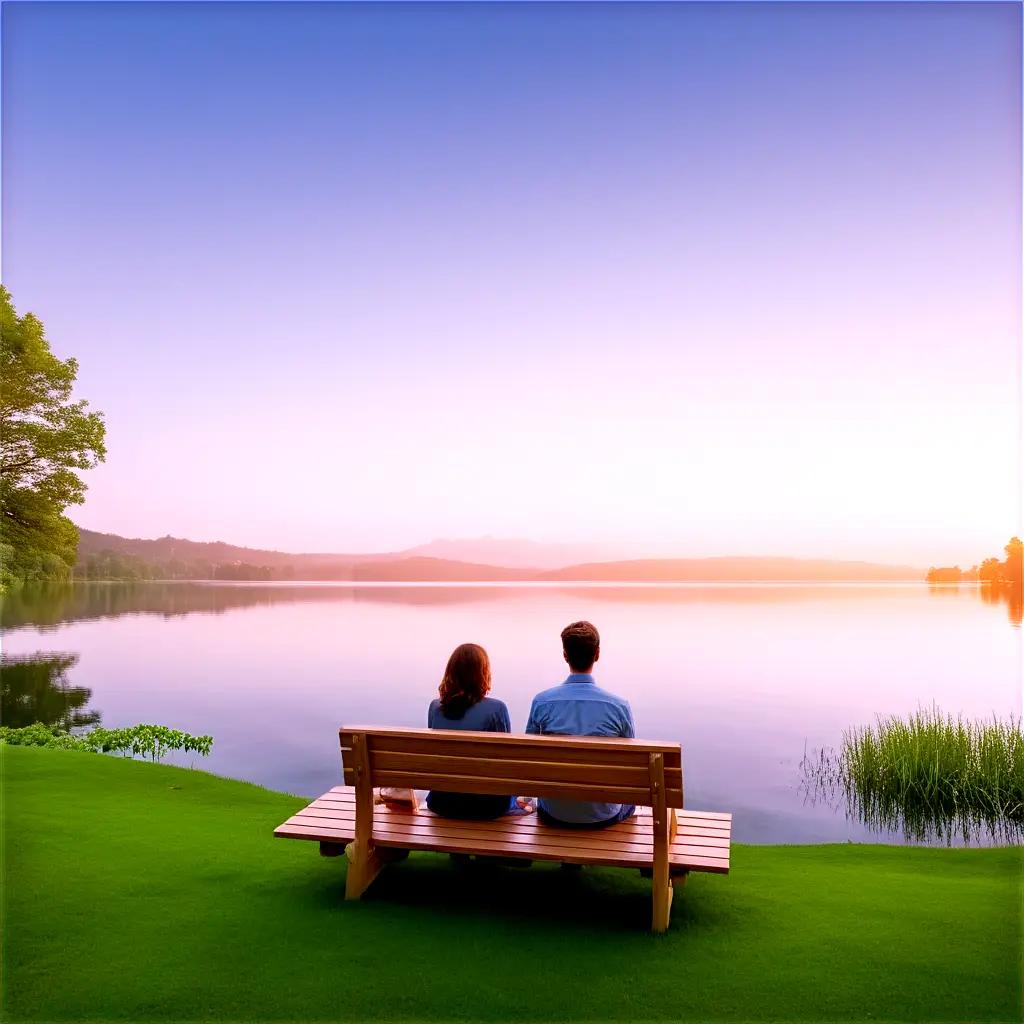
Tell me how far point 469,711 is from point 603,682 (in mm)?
24905

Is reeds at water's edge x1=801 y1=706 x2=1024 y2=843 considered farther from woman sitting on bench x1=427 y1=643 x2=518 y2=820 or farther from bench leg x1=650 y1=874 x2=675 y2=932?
woman sitting on bench x1=427 y1=643 x2=518 y2=820

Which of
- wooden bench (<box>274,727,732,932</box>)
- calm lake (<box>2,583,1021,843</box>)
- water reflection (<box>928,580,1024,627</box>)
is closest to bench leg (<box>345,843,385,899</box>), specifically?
wooden bench (<box>274,727,732,932</box>)

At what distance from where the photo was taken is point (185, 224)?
111 feet

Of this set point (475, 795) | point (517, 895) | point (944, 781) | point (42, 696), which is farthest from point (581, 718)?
point (42, 696)

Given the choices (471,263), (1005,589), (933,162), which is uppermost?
(471,263)

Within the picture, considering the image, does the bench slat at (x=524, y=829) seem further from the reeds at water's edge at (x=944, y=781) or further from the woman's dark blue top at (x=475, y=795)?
the reeds at water's edge at (x=944, y=781)

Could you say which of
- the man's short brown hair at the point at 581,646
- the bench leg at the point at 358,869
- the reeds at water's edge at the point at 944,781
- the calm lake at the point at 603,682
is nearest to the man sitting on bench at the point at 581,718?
the man's short brown hair at the point at 581,646

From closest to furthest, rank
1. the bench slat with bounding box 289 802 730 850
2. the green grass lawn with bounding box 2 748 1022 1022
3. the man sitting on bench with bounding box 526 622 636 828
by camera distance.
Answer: the green grass lawn with bounding box 2 748 1022 1022
the bench slat with bounding box 289 802 730 850
the man sitting on bench with bounding box 526 622 636 828

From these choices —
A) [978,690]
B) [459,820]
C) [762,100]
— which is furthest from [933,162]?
[459,820]

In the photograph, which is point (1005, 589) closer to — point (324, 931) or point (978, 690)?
point (978, 690)

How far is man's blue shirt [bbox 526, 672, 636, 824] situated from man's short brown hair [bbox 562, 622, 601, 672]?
0.13m

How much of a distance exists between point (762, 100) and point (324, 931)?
21.0 metres

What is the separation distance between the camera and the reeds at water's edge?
1188cm

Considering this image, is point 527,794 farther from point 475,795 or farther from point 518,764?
point 475,795
